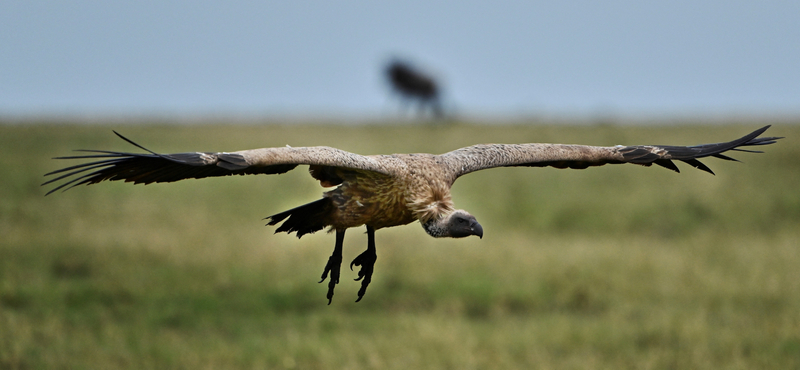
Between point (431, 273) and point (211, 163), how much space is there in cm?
1300

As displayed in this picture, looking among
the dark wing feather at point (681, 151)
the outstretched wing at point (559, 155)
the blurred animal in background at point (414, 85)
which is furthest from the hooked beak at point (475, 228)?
the blurred animal in background at point (414, 85)

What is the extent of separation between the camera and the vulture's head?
4543mm

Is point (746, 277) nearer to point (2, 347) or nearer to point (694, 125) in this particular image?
point (694, 125)

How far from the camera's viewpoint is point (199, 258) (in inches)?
693

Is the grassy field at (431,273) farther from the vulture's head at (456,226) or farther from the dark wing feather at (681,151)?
the vulture's head at (456,226)

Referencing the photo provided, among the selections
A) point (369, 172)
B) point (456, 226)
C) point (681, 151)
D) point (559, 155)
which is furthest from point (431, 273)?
point (456, 226)

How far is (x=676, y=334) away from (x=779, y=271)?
4342mm

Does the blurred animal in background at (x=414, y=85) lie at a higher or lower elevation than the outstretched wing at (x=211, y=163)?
higher

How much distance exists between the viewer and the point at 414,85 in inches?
1460

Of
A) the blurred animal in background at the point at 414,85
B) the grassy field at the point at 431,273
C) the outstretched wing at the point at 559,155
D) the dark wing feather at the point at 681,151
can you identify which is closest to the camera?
the outstretched wing at the point at 559,155

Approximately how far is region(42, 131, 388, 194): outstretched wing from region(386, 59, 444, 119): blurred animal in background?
106 ft

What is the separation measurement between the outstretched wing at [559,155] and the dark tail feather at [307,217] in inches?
29.7

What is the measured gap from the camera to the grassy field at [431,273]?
45.0 feet

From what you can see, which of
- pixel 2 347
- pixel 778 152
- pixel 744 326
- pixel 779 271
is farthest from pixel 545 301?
pixel 778 152
